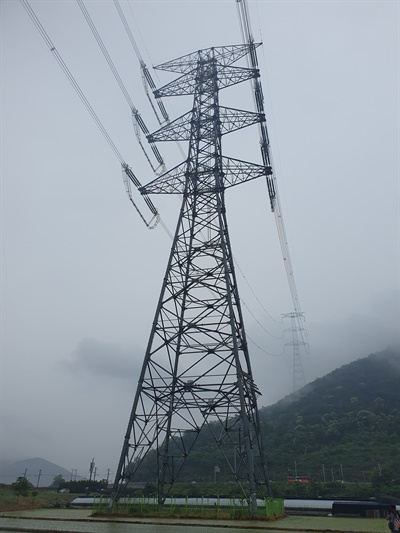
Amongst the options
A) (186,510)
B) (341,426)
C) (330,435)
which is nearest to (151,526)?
(186,510)

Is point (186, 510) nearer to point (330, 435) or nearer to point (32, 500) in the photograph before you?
point (32, 500)

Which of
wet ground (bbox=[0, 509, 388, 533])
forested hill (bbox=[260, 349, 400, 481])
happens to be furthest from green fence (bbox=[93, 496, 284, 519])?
forested hill (bbox=[260, 349, 400, 481])

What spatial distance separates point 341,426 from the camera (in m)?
83.4

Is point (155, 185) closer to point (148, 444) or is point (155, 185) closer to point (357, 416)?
point (148, 444)

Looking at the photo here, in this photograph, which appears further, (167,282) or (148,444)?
(167,282)

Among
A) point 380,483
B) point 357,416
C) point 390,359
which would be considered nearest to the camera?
point 380,483

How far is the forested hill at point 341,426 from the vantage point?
64.2 m

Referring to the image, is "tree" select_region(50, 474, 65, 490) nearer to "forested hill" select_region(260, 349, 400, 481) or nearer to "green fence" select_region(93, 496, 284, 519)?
"forested hill" select_region(260, 349, 400, 481)

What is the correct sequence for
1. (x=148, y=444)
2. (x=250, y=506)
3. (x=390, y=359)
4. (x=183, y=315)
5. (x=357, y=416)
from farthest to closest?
(x=390, y=359) < (x=357, y=416) < (x=183, y=315) < (x=148, y=444) < (x=250, y=506)

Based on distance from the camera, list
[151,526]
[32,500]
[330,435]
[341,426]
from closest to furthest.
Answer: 1. [151,526]
2. [32,500]
3. [330,435]
4. [341,426]

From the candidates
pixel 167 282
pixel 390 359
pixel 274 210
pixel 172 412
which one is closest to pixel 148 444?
pixel 172 412

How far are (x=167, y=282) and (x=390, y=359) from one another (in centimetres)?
13787

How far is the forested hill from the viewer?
2527 inches

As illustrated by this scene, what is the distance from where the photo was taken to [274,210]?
26422mm
